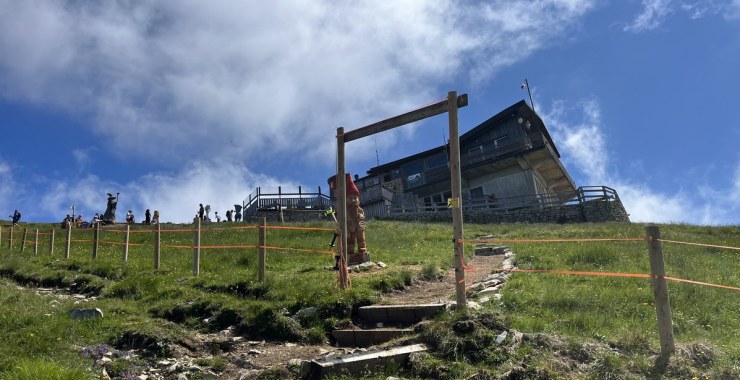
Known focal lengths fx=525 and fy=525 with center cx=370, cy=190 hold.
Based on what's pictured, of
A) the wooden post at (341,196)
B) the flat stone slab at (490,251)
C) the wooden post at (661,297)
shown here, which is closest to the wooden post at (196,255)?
the wooden post at (341,196)

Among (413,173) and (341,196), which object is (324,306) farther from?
(413,173)

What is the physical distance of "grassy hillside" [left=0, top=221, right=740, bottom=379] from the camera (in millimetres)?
6531

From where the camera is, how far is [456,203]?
8617 millimetres

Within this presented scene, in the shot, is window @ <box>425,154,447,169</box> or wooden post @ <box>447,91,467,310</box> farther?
window @ <box>425,154,447,169</box>

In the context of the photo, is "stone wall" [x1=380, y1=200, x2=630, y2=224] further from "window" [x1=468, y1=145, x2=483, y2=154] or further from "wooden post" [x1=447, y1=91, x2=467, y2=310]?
"wooden post" [x1=447, y1=91, x2=467, y2=310]

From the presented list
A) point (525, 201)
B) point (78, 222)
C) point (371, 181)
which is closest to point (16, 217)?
point (78, 222)

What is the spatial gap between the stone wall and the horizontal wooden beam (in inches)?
1120

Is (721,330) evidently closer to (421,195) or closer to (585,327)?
(585,327)

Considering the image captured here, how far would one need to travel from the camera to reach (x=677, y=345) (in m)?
6.69

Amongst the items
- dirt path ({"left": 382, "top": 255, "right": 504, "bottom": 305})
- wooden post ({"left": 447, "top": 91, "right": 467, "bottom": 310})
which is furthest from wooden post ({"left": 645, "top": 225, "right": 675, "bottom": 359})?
dirt path ({"left": 382, "top": 255, "right": 504, "bottom": 305})

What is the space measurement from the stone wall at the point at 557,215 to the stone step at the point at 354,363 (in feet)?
107

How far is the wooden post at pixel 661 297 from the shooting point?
6.47 m

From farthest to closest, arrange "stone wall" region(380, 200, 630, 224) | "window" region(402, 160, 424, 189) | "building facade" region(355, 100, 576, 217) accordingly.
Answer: "window" region(402, 160, 424, 189), "building facade" region(355, 100, 576, 217), "stone wall" region(380, 200, 630, 224)

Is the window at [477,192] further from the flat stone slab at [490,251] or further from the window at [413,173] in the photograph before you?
the flat stone slab at [490,251]
